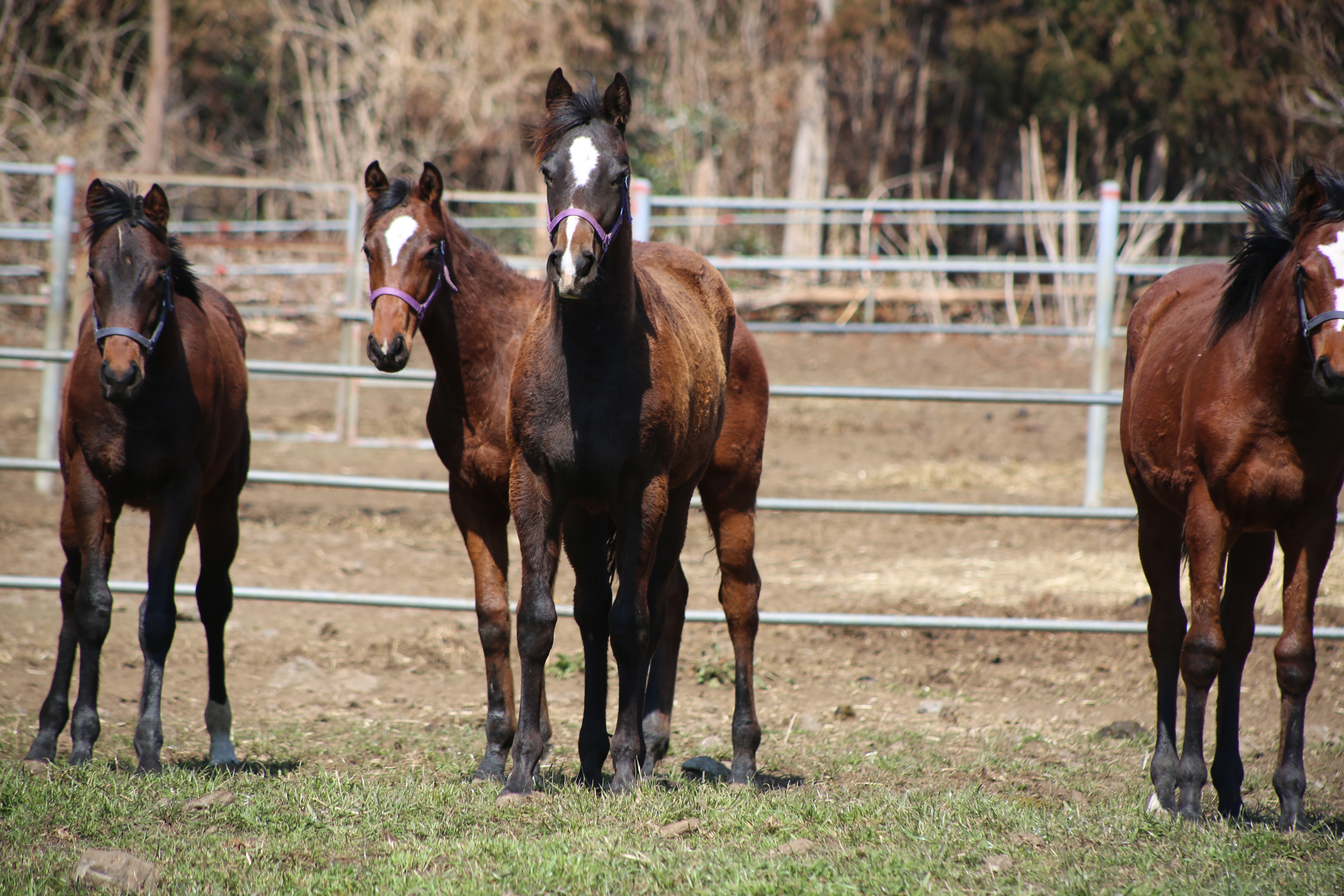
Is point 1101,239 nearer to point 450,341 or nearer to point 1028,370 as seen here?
point 450,341

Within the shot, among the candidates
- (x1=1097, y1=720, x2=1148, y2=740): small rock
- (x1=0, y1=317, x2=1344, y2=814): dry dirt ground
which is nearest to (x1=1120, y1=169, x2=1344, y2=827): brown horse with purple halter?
(x1=0, y1=317, x2=1344, y2=814): dry dirt ground

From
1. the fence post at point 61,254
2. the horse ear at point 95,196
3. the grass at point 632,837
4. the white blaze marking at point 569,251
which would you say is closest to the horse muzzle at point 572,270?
the white blaze marking at point 569,251

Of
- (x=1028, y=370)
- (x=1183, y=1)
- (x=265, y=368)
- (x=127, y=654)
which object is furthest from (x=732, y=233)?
(x=127, y=654)

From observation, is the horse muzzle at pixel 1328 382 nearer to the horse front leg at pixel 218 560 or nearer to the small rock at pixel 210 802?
the small rock at pixel 210 802

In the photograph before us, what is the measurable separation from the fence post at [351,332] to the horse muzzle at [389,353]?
15.0 feet

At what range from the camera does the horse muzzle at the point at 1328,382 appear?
3307mm

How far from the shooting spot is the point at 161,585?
13.6 ft

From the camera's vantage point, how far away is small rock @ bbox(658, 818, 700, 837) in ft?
10.9

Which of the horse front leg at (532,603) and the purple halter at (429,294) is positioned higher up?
the purple halter at (429,294)

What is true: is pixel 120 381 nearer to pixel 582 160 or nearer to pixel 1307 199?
pixel 582 160

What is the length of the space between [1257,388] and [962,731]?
2.13 meters

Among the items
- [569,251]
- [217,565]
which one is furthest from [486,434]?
[217,565]

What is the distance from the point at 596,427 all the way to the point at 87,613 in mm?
2036

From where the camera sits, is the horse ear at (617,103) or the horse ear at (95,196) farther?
the horse ear at (95,196)
